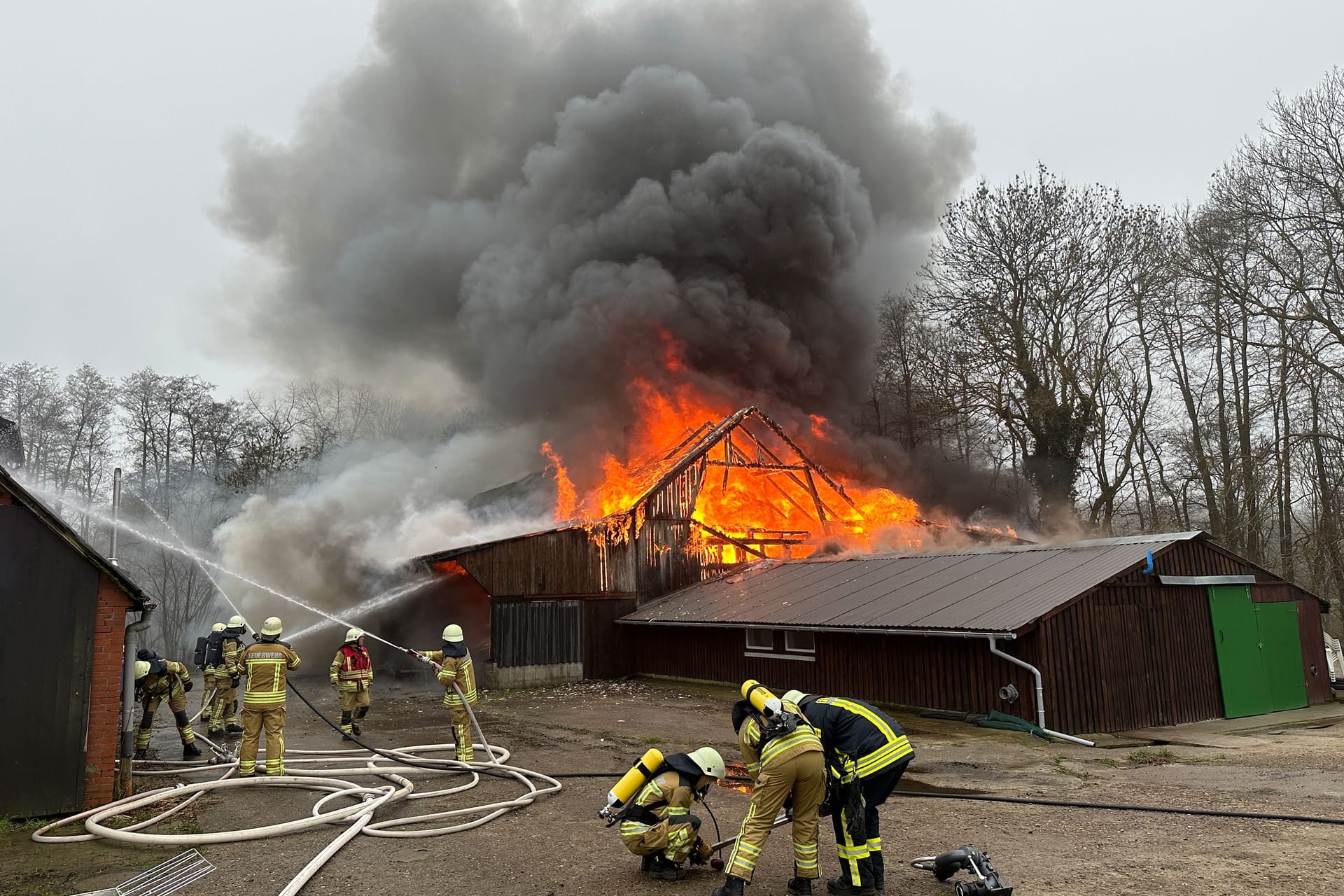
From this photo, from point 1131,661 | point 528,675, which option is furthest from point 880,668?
point 528,675

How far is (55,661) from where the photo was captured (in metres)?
7.80

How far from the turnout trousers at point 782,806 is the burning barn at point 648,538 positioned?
14.8m

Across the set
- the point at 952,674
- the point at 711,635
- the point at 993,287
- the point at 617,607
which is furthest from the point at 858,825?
the point at 993,287

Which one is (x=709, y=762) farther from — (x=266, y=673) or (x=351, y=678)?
(x=351, y=678)

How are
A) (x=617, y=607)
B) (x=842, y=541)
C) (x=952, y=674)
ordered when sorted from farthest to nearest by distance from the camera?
1. (x=842, y=541)
2. (x=617, y=607)
3. (x=952, y=674)

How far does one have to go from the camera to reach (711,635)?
1950cm

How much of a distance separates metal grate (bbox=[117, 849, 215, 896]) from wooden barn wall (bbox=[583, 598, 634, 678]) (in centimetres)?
1482

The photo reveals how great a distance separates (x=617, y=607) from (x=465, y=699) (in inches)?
459

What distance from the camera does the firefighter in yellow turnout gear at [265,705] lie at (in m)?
9.21

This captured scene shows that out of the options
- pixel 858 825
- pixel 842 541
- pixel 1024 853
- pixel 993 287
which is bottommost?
pixel 1024 853

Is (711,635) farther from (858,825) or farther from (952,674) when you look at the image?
(858,825)

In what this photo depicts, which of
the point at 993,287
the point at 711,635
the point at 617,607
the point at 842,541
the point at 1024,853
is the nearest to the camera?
the point at 1024,853

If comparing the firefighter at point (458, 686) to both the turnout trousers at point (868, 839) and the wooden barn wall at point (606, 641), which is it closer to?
the turnout trousers at point (868, 839)

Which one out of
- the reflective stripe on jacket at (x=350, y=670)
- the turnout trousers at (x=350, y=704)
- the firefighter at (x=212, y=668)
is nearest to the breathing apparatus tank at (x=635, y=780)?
the reflective stripe on jacket at (x=350, y=670)
